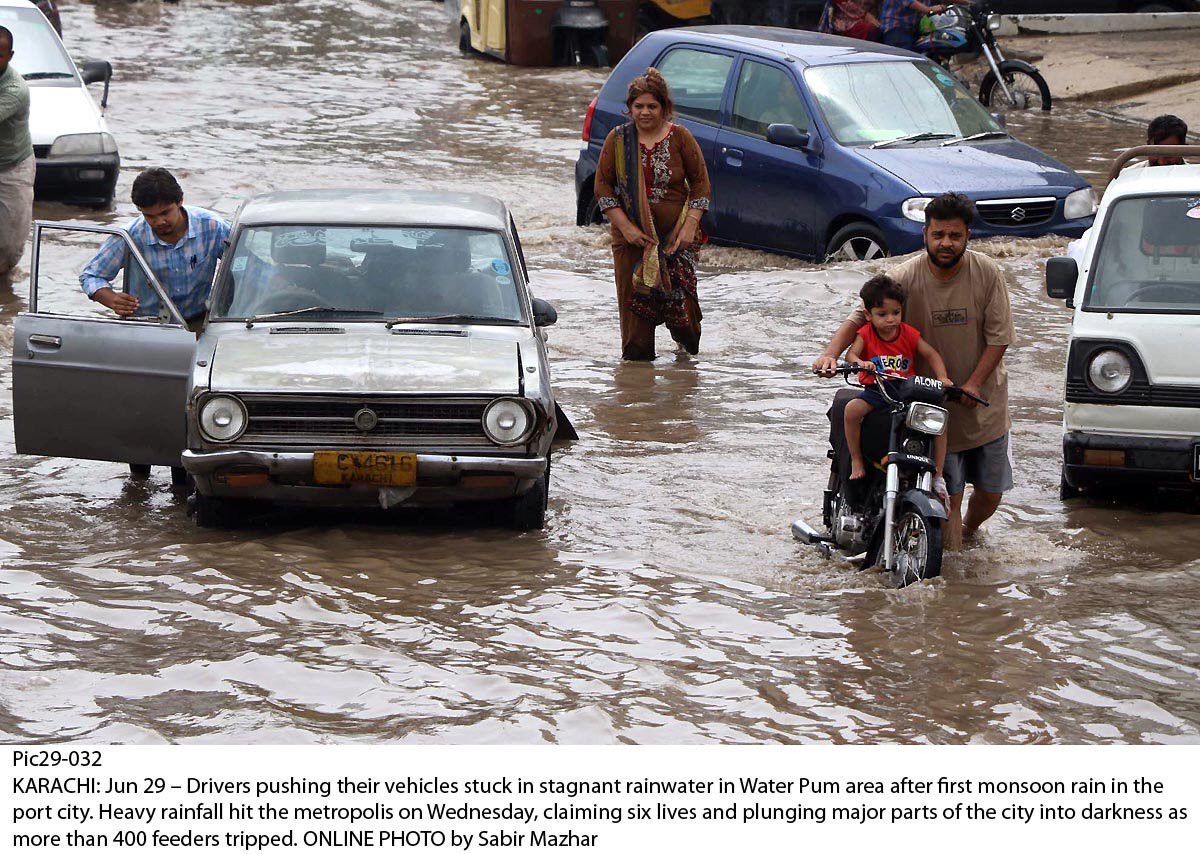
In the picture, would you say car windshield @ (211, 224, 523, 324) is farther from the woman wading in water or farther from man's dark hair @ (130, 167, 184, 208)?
the woman wading in water

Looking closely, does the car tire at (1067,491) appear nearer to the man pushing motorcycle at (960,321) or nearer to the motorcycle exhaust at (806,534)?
the man pushing motorcycle at (960,321)

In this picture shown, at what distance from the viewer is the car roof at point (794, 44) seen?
14.4m

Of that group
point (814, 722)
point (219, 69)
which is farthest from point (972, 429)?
point (219, 69)

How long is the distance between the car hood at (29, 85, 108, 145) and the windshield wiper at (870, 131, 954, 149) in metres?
6.74

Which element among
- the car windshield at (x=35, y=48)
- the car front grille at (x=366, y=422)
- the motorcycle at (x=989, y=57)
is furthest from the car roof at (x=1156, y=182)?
the motorcycle at (x=989, y=57)

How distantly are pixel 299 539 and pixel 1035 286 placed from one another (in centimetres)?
691

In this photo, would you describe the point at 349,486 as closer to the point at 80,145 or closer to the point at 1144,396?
the point at 1144,396

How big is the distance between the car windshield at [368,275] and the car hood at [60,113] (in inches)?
306

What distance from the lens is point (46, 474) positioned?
30.6 ft

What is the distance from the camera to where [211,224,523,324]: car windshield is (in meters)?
8.45

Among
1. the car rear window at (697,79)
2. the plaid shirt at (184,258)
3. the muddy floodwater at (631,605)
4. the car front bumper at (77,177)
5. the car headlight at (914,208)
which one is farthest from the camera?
the car front bumper at (77,177)

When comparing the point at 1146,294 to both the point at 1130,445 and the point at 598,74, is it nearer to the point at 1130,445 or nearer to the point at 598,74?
the point at 1130,445

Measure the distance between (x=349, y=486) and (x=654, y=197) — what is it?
3947mm

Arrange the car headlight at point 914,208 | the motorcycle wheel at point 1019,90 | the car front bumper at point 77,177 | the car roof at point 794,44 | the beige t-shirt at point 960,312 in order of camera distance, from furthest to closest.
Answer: the motorcycle wheel at point 1019,90, the car front bumper at point 77,177, the car roof at point 794,44, the car headlight at point 914,208, the beige t-shirt at point 960,312
